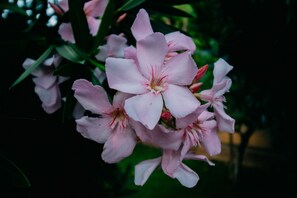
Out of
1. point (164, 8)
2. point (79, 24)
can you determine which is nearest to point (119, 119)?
point (79, 24)

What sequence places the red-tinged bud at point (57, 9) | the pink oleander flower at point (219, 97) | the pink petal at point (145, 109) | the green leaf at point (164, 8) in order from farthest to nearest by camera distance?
the green leaf at point (164, 8)
the red-tinged bud at point (57, 9)
the pink oleander flower at point (219, 97)
the pink petal at point (145, 109)

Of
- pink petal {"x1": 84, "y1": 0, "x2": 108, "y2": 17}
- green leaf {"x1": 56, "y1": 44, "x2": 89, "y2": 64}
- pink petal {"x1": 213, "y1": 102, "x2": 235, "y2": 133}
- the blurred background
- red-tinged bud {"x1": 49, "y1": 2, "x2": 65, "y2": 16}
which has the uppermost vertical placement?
red-tinged bud {"x1": 49, "y1": 2, "x2": 65, "y2": 16}

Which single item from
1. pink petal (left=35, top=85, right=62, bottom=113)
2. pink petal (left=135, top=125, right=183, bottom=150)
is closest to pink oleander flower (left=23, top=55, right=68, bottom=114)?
pink petal (left=35, top=85, right=62, bottom=113)

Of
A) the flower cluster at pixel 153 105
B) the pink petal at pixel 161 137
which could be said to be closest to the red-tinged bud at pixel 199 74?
→ the flower cluster at pixel 153 105

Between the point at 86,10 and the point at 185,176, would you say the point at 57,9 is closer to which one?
the point at 86,10

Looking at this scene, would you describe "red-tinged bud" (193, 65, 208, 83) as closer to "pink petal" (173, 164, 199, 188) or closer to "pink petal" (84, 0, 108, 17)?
"pink petal" (173, 164, 199, 188)

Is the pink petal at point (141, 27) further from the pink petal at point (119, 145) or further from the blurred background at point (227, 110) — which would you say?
the blurred background at point (227, 110)
